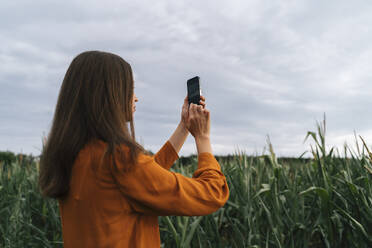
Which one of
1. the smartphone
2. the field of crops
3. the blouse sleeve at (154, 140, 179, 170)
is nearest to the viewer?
the smartphone

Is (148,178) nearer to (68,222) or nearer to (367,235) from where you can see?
(68,222)

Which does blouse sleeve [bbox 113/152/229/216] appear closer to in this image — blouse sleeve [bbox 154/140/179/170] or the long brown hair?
the long brown hair

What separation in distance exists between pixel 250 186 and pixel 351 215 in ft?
2.93

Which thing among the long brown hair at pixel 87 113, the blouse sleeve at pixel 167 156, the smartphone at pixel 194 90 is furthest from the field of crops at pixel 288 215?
the long brown hair at pixel 87 113

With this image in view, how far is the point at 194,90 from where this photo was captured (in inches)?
69.2

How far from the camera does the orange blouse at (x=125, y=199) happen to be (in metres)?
1.24

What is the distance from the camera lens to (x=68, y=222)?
141 centimetres

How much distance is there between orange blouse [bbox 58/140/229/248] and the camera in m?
1.24

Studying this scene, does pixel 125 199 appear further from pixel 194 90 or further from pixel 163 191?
pixel 194 90

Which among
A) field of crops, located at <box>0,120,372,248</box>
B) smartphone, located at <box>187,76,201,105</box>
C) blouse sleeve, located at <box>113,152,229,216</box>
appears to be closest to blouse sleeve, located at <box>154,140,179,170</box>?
smartphone, located at <box>187,76,201,105</box>

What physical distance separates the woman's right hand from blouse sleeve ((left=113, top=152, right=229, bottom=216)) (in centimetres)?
25

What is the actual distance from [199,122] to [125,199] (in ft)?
1.63

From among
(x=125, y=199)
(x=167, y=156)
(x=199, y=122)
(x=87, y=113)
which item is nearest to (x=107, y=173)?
(x=125, y=199)

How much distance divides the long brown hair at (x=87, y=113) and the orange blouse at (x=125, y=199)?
5 cm
